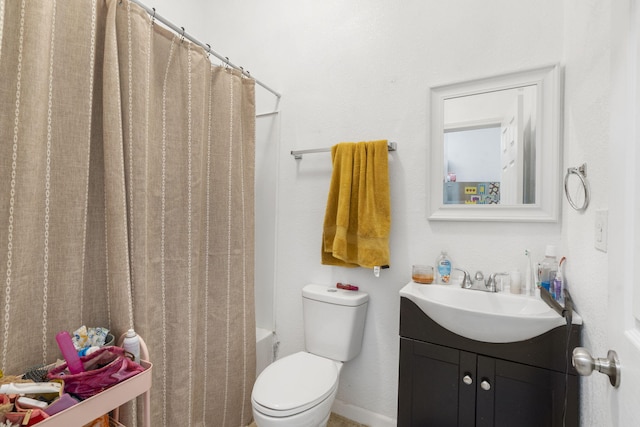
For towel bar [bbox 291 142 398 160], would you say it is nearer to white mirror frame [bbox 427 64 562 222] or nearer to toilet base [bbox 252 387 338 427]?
white mirror frame [bbox 427 64 562 222]

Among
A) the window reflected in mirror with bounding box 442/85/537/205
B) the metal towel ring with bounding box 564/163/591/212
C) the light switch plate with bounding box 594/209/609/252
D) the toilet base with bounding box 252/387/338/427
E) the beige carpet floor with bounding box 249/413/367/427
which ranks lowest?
the beige carpet floor with bounding box 249/413/367/427

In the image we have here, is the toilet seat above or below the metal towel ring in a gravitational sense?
below

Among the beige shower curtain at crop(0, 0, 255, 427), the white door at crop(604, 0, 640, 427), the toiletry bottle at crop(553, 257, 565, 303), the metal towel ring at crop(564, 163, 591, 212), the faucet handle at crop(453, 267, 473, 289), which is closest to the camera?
the white door at crop(604, 0, 640, 427)

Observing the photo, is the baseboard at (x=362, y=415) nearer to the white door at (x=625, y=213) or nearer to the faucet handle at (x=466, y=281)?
the faucet handle at (x=466, y=281)

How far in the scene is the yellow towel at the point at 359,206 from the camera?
1.56 meters

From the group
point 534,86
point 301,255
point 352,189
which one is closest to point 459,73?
point 534,86

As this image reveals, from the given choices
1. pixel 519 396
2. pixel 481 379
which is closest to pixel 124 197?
pixel 481 379

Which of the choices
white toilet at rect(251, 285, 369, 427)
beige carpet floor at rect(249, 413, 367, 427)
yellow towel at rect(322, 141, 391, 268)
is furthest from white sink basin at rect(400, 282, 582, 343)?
beige carpet floor at rect(249, 413, 367, 427)

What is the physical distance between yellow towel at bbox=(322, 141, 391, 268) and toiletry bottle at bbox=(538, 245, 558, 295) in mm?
643

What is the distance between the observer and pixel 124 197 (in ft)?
3.46

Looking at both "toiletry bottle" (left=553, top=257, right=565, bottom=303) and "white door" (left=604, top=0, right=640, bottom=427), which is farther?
"toiletry bottle" (left=553, top=257, right=565, bottom=303)

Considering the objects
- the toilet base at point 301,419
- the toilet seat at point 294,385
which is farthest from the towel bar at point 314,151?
the toilet base at point 301,419

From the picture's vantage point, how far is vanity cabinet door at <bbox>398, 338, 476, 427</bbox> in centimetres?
118

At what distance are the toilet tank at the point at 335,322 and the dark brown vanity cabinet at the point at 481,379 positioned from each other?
0.35 meters
